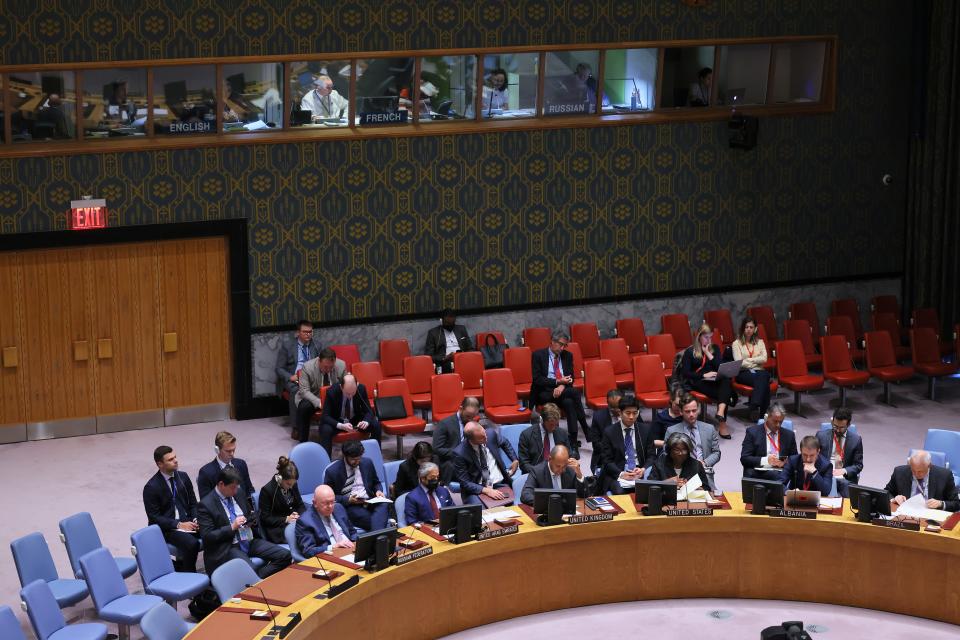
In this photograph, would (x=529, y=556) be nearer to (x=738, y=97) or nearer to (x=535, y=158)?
(x=535, y=158)

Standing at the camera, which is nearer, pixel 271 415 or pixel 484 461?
pixel 484 461

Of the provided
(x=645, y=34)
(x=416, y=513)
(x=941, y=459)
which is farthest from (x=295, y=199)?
(x=941, y=459)

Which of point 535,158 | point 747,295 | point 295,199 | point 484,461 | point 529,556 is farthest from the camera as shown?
point 747,295

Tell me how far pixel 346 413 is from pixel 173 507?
314 cm

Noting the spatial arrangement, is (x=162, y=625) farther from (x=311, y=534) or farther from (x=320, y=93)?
(x=320, y=93)

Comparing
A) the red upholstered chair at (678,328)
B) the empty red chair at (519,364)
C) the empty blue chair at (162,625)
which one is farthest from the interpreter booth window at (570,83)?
the empty blue chair at (162,625)

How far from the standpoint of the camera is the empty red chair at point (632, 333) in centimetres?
1645

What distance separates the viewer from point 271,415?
15.4 metres

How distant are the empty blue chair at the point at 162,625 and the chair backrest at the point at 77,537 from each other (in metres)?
1.78

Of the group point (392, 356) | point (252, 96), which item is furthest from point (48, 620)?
point (252, 96)

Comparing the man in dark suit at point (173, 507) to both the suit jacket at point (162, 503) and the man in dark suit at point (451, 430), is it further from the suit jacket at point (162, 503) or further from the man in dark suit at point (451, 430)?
the man in dark suit at point (451, 430)

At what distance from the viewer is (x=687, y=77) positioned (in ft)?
54.9

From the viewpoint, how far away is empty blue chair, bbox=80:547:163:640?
30.2 ft

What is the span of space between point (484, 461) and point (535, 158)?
Answer: 538 centimetres
